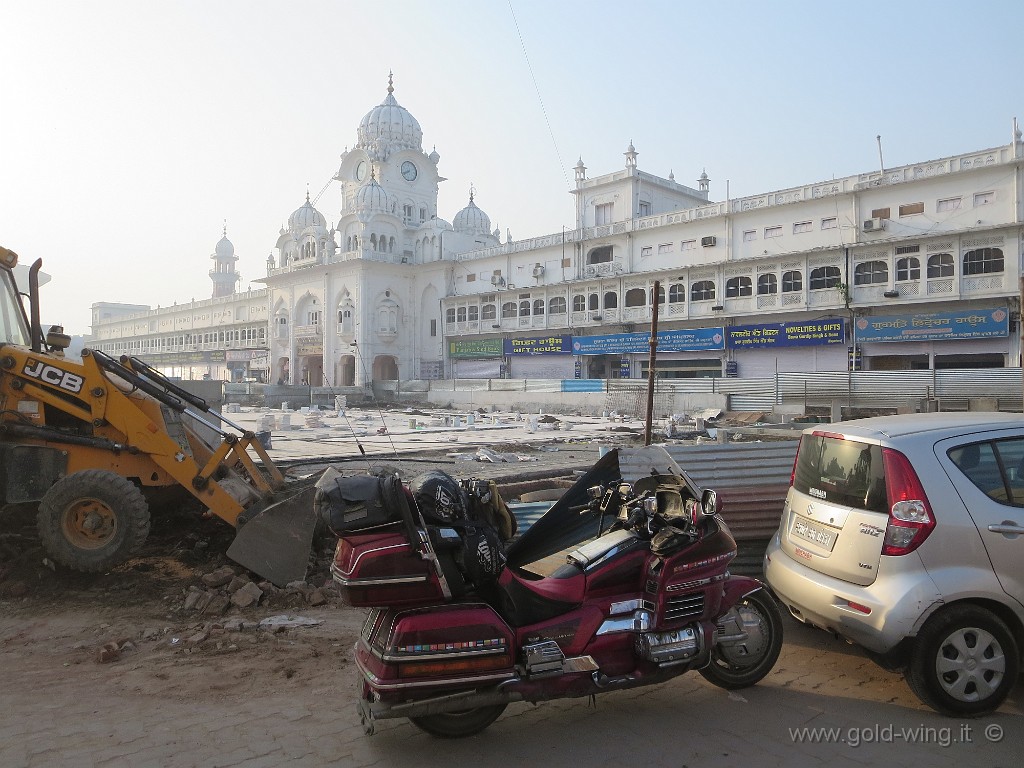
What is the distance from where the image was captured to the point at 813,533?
4.03 m

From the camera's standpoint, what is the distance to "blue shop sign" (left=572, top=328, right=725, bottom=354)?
120 feet

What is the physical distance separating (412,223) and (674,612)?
5431 centimetres

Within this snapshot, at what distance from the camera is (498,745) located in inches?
126

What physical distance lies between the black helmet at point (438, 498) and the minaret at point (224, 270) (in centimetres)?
9070

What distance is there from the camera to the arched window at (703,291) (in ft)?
122

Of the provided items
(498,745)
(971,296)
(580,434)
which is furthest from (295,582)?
(971,296)

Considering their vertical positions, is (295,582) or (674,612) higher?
(674,612)

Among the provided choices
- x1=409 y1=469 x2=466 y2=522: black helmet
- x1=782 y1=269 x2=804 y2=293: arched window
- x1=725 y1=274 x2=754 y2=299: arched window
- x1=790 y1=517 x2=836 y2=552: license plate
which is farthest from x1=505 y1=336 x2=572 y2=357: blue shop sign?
x1=409 y1=469 x2=466 y2=522: black helmet

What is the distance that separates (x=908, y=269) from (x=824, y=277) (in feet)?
11.6

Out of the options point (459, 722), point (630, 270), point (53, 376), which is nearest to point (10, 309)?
point (53, 376)

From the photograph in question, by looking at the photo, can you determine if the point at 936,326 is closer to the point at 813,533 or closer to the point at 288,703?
the point at 813,533

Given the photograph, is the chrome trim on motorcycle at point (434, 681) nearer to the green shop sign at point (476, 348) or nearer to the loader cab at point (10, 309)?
the loader cab at point (10, 309)

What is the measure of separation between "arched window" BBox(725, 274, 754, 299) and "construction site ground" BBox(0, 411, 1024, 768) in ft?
109

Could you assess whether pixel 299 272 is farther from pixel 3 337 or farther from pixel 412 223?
pixel 3 337
